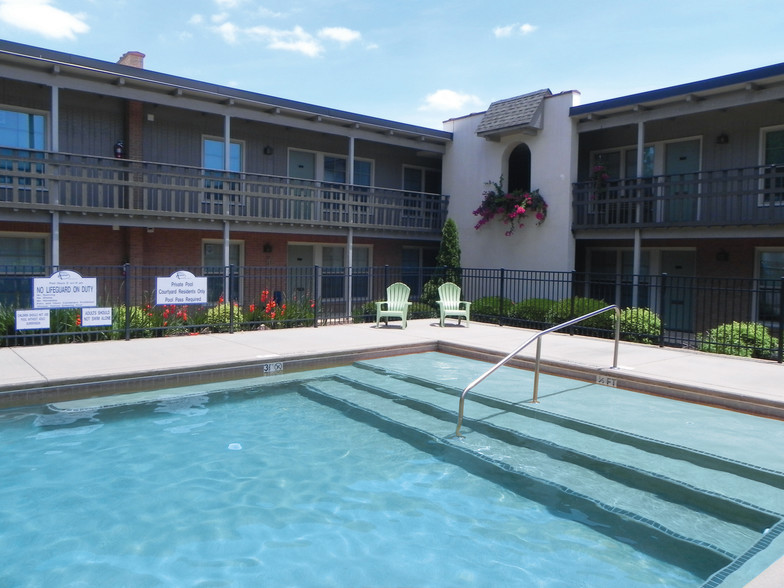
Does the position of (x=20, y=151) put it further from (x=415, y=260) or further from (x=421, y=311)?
(x=415, y=260)

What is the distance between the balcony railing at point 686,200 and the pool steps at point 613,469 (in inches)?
347

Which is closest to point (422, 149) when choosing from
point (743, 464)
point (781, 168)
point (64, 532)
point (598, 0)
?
point (598, 0)

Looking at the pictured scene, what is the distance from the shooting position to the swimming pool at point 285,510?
14.3ft

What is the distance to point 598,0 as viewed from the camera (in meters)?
13.2

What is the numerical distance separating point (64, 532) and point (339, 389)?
4709mm

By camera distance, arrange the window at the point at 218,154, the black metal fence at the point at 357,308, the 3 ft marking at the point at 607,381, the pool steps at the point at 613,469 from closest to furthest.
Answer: the pool steps at the point at 613,469 < the 3 ft marking at the point at 607,381 < the black metal fence at the point at 357,308 < the window at the point at 218,154

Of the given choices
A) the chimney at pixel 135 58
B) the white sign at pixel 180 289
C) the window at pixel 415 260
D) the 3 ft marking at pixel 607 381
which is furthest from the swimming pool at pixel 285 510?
the window at pixel 415 260

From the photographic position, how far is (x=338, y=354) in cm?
1064

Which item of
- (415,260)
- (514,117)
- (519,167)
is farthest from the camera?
(415,260)

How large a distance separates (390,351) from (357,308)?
448 cm

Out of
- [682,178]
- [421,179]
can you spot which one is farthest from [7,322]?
[682,178]

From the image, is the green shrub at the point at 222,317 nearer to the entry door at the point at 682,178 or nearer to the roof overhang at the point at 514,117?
the roof overhang at the point at 514,117

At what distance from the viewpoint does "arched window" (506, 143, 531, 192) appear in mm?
19094

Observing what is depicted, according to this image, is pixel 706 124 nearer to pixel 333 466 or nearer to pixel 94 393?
pixel 333 466
